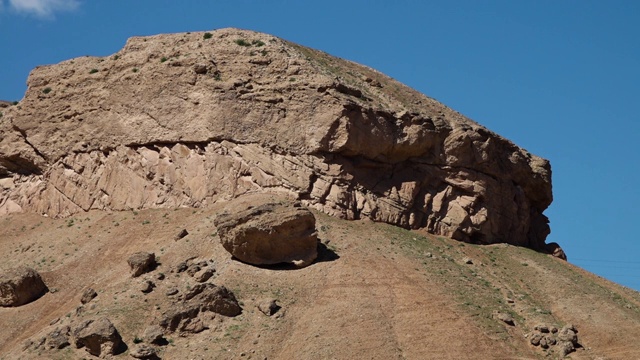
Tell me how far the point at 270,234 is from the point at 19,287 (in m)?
10.6

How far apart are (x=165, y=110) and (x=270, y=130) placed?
525 centimetres

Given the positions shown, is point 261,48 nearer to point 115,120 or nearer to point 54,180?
point 115,120

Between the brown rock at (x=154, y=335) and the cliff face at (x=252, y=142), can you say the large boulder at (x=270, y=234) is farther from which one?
the brown rock at (x=154, y=335)

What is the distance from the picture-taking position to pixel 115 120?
212 ft

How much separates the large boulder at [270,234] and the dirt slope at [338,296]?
53cm

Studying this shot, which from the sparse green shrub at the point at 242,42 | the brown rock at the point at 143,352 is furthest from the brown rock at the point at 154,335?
the sparse green shrub at the point at 242,42

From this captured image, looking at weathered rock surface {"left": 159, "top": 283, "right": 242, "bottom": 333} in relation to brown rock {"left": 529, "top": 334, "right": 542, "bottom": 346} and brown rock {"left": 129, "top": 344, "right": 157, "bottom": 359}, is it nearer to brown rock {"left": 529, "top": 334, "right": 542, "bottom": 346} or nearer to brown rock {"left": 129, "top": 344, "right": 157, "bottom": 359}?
brown rock {"left": 129, "top": 344, "right": 157, "bottom": 359}

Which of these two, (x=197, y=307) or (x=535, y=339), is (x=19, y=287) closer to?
(x=197, y=307)

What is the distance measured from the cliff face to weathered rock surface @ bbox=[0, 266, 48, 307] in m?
7.61

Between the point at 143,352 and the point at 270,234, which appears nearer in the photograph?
the point at 143,352

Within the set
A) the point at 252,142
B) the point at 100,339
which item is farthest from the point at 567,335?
the point at 100,339

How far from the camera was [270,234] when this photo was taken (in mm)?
54062

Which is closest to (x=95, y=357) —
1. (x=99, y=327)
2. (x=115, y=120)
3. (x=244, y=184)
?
(x=99, y=327)

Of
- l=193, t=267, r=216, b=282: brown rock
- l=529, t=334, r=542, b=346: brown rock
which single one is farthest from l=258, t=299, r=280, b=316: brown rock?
l=529, t=334, r=542, b=346: brown rock
